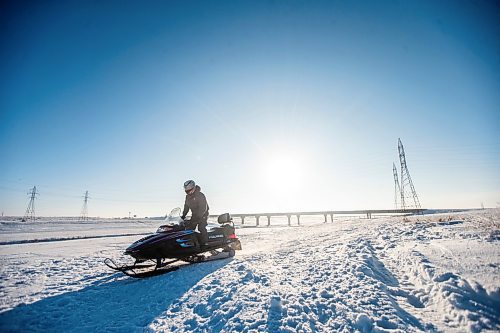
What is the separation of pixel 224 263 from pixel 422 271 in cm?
478

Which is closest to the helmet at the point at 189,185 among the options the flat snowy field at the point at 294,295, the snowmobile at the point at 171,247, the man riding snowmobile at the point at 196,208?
the man riding snowmobile at the point at 196,208

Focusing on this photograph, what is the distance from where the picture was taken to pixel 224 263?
7066 millimetres

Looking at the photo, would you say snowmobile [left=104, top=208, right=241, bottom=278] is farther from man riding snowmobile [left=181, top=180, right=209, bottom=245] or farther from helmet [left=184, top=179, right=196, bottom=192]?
helmet [left=184, top=179, right=196, bottom=192]

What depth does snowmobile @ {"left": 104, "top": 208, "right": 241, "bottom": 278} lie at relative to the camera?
20.1ft

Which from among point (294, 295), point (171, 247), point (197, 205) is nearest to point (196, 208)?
point (197, 205)

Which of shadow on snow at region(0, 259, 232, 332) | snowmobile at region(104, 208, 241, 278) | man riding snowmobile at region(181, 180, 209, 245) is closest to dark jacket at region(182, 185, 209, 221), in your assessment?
man riding snowmobile at region(181, 180, 209, 245)

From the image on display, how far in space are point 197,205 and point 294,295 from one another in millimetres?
4398

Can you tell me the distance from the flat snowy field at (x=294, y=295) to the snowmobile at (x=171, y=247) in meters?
0.45

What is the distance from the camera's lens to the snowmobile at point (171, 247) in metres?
6.11

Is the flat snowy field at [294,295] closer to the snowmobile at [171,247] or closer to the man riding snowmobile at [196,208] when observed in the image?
the snowmobile at [171,247]

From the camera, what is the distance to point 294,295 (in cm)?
437

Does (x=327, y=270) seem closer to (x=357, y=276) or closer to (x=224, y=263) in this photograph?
(x=357, y=276)

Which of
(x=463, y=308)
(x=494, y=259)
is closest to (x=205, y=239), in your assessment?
(x=463, y=308)

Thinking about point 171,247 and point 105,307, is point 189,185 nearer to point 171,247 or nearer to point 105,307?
point 171,247
